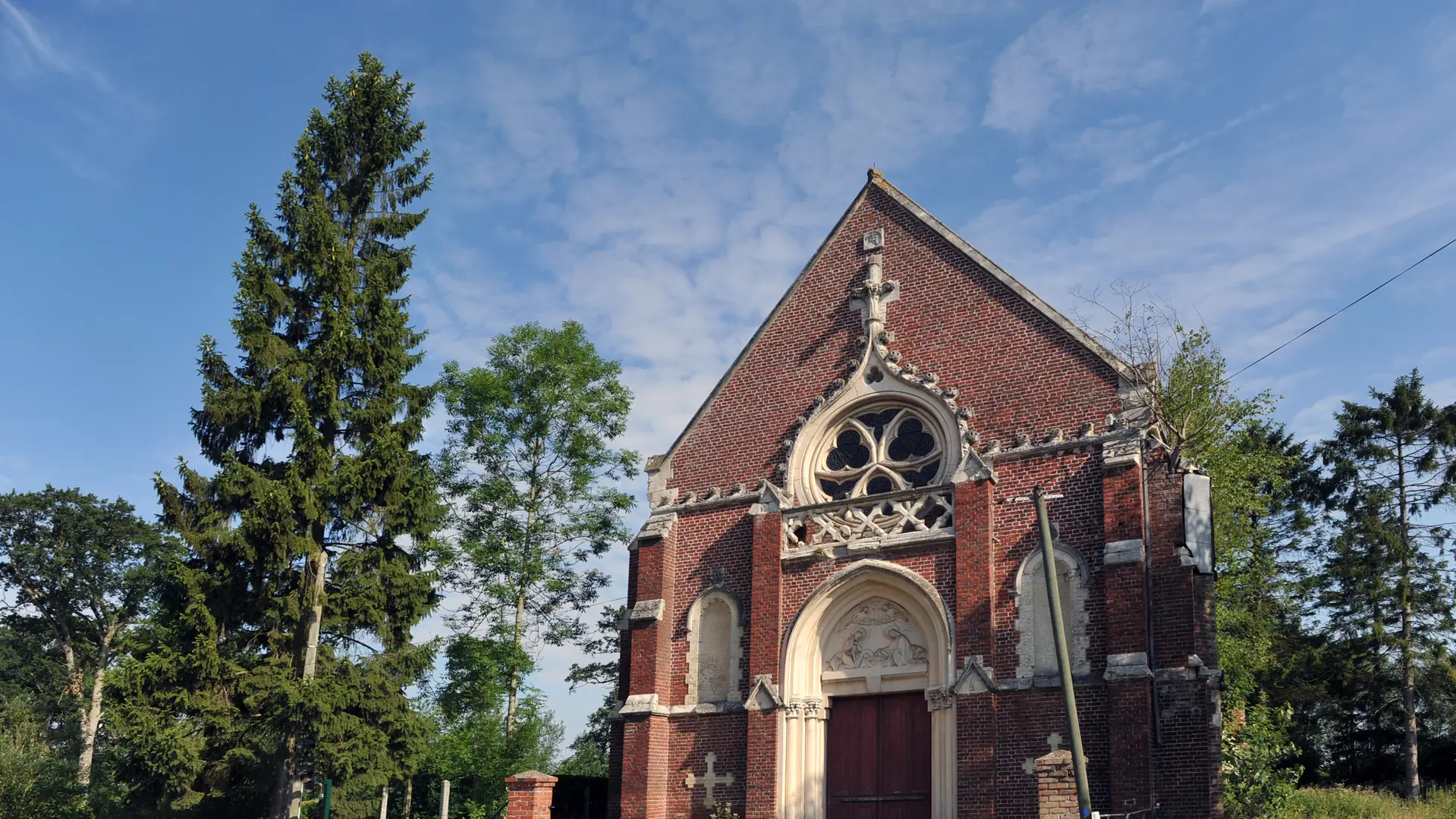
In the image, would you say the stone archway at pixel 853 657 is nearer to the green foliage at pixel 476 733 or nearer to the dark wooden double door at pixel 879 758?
the dark wooden double door at pixel 879 758

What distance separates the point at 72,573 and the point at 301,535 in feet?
117

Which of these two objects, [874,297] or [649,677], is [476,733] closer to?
[649,677]

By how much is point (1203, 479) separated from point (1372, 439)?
28962 millimetres

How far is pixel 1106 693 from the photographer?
49.0 feet

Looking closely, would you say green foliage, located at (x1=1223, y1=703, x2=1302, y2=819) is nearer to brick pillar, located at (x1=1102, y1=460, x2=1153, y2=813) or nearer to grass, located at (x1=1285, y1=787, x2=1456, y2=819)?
grass, located at (x1=1285, y1=787, x2=1456, y2=819)

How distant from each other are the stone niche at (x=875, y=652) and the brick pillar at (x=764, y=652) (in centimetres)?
88

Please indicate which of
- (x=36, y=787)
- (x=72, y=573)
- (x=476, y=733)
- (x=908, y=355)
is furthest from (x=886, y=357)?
(x=72, y=573)

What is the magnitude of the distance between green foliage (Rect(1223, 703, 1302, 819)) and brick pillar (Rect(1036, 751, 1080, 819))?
4.90 m

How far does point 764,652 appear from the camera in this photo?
59.0 ft

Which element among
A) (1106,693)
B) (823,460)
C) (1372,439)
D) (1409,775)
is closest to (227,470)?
(823,460)

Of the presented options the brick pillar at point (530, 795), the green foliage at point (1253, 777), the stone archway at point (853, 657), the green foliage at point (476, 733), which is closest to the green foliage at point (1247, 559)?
the green foliage at point (1253, 777)

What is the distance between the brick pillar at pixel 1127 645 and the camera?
14.3m

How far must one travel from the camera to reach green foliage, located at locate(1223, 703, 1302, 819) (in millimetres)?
17844

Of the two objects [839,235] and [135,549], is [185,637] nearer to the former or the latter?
[839,235]
